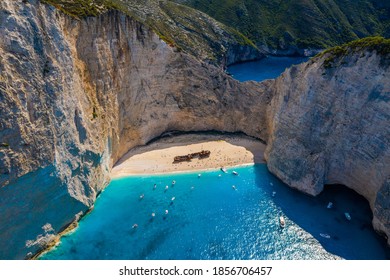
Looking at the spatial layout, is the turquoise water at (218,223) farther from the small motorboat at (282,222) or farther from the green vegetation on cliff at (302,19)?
the green vegetation on cliff at (302,19)

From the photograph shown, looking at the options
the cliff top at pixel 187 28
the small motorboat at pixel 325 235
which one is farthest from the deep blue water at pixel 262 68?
the small motorboat at pixel 325 235

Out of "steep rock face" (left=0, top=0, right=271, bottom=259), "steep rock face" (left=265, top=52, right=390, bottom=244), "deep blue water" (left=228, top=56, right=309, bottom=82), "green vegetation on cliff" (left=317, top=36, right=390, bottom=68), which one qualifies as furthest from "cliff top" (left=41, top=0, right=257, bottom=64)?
"green vegetation on cliff" (left=317, top=36, right=390, bottom=68)

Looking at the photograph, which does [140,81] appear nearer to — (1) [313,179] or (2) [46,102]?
(2) [46,102]

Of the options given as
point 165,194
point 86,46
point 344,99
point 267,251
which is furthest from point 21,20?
point 344,99

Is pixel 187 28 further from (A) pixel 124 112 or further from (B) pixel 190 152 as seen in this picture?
(A) pixel 124 112

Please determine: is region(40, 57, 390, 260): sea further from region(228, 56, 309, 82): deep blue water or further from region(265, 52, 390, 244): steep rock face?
region(228, 56, 309, 82): deep blue water

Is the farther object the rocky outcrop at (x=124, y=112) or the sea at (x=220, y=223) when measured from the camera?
the sea at (x=220, y=223)

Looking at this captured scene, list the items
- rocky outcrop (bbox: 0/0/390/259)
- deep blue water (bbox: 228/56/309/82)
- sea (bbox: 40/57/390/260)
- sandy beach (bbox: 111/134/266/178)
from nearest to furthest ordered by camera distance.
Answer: rocky outcrop (bbox: 0/0/390/259) < sea (bbox: 40/57/390/260) < sandy beach (bbox: 111/134/266/178) < deep blue water (bbox: 228/56/309/82)
